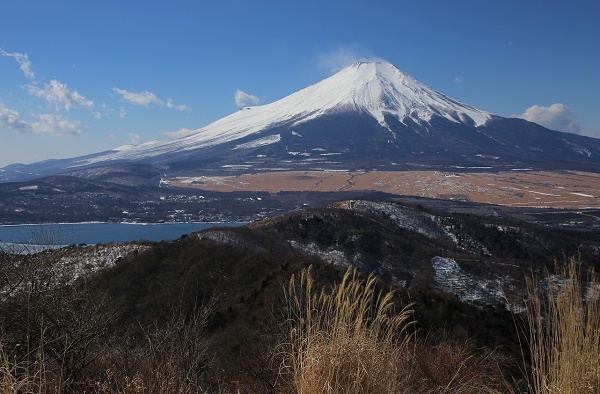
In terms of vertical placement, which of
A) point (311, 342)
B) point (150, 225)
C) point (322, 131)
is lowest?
point (150, 225)

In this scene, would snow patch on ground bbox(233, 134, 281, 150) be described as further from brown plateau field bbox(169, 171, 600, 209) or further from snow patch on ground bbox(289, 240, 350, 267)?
snow patch on ground bbox(289, 240, 350, 267)

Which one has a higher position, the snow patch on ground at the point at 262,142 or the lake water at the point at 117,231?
the snow patch on ground at the point at 262,142

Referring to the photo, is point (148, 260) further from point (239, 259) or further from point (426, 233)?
point (426, 233)

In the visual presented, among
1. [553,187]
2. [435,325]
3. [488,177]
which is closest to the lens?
[435,325]

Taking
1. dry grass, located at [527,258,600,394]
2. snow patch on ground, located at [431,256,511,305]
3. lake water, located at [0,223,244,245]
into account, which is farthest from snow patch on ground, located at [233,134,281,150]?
dry grass, located at [527,258,600,394]

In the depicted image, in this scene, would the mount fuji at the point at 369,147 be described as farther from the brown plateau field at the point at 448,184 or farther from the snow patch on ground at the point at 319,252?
the snow patch on ground at the point at 319,252

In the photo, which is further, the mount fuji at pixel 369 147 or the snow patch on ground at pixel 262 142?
the snow patch on ground at pixel 262 142

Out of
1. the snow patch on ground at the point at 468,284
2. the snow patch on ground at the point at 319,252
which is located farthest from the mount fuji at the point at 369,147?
the snow patch on ground at the point at 468,284

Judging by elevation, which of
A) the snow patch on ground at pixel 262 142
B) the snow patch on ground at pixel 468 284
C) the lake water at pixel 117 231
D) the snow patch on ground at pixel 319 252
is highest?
the snow patch on ground at pixel 262 142

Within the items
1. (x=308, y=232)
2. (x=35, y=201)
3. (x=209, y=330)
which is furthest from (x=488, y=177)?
(x=209, y=330)
